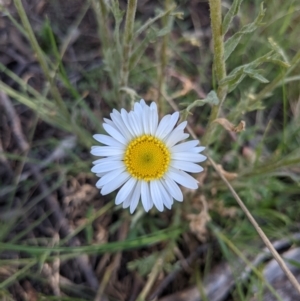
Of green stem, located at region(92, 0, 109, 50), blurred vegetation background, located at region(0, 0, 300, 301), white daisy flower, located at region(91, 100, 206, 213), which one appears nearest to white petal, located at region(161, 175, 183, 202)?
white daisy flower, located at region(91, 100, 206, 213)

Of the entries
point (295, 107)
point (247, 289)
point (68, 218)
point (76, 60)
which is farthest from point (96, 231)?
point (295, 107)

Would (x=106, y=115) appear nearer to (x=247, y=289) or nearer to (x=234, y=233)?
(x=234, y=233)

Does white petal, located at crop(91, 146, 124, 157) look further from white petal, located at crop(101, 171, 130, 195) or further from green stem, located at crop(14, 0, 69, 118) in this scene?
green stem, located at crop(14, 0, 69, 118)

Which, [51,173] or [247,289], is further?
[51,173]

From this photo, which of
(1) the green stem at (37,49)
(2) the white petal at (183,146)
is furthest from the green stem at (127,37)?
(2) the white petal at (183,146)

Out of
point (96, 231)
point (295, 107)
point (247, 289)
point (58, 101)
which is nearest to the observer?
point (58, 101)

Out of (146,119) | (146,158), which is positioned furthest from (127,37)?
(146,158)

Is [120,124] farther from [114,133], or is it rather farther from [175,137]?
[175,137]

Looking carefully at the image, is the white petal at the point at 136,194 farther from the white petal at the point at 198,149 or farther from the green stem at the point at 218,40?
the green stem at the point at 218,40
